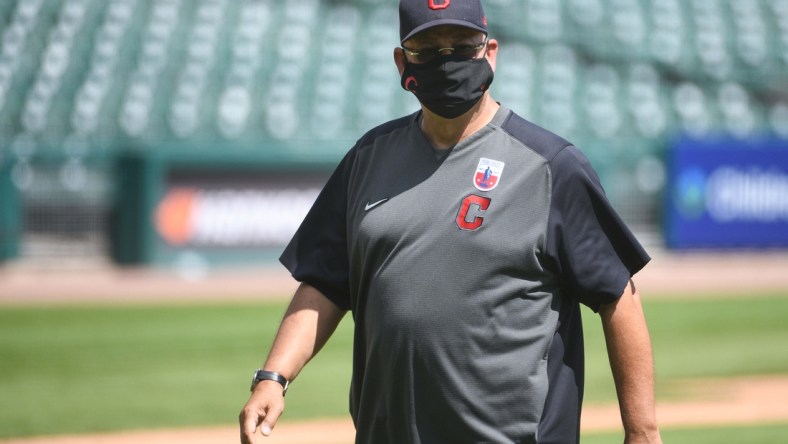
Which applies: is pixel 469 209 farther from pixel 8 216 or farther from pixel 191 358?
pixel 8 216

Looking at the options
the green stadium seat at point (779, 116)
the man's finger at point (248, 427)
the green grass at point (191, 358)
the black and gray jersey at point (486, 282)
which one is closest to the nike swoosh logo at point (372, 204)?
the black and gray jersey at point (486, 282)

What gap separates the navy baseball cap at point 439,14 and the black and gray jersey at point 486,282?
10.6 inches

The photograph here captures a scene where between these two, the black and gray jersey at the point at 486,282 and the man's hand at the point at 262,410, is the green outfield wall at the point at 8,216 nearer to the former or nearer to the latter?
the man's hand at the point at 262,410

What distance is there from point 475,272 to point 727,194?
55.8 feet

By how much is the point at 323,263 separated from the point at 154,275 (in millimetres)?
13724

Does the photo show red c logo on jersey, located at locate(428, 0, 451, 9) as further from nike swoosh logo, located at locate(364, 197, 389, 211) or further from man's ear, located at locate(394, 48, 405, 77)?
nike swoosh logo, located at locate(364, 197, 389, 211)

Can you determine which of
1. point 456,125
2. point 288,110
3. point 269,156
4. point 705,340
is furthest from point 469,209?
point 288,110

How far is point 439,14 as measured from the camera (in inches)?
106

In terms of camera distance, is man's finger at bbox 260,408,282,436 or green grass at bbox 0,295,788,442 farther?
green grass at bbox 0,295,788,442

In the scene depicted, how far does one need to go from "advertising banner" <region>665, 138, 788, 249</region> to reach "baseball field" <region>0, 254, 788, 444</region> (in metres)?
2.05

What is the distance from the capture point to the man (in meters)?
2.63

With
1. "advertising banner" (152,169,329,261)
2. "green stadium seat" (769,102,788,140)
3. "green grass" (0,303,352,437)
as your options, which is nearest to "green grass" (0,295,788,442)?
"green grass" (0,303,352,437)

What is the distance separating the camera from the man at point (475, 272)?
8.64 feet

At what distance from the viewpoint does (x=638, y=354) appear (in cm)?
271
